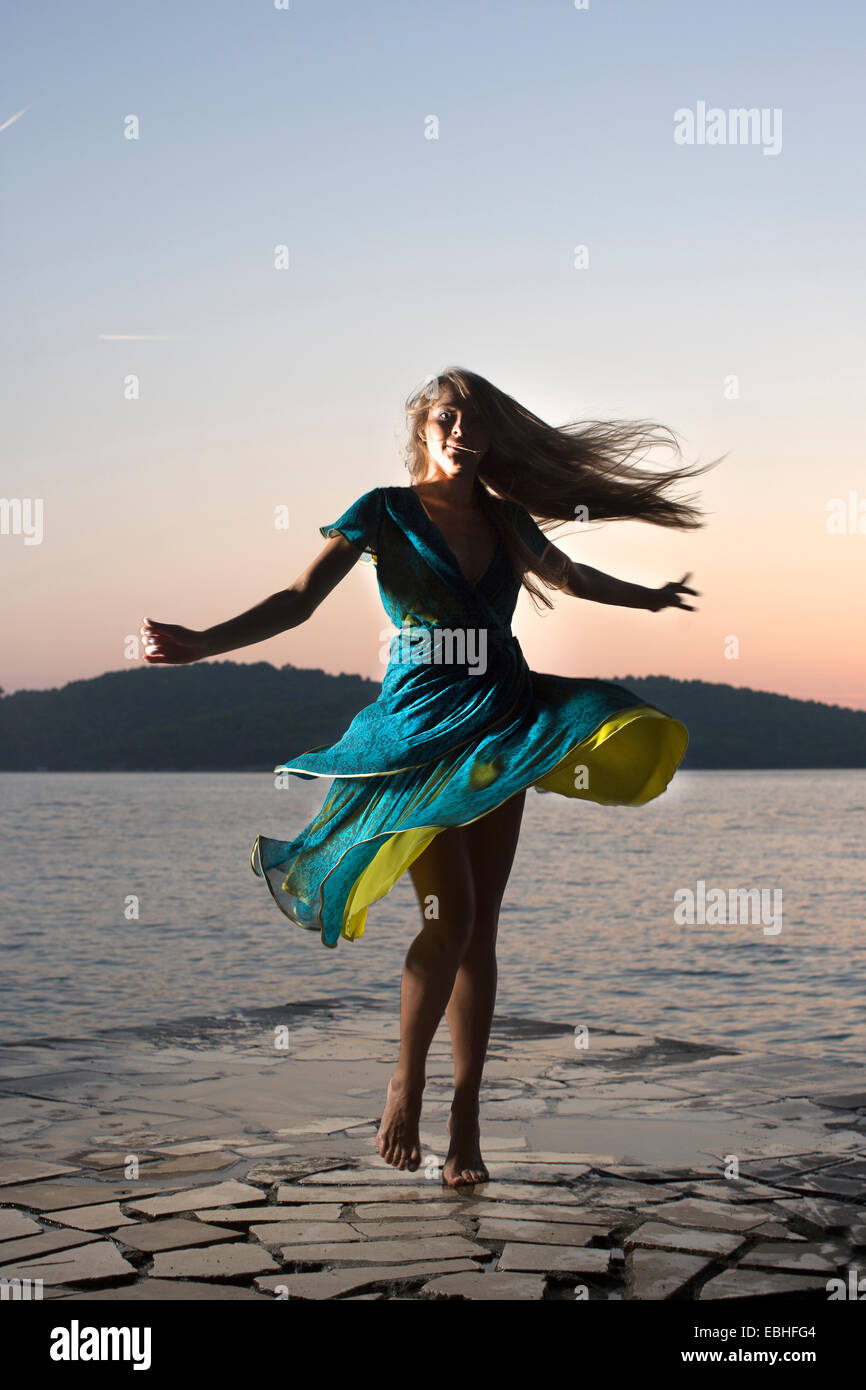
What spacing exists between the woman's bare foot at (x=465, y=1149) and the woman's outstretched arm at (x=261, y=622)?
4.20 ft

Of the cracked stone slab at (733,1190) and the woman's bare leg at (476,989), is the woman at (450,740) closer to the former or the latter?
the woman's bare leg at (476,989)

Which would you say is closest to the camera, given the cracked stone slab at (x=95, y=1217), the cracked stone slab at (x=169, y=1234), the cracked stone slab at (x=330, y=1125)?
the cracked stone slab at (x=169, y=1234)

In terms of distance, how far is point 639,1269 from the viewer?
8.86ft

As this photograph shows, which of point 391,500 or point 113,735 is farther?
point 113,735

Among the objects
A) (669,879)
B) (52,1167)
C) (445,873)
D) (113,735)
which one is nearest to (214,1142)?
(52,1167)

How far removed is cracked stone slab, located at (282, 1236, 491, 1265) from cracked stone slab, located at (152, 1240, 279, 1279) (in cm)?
6

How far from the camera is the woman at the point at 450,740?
3.24 metres

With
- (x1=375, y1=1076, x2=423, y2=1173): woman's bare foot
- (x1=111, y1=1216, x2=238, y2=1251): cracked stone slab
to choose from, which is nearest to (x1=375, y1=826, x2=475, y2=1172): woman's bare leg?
(x1=375, y1=1076, x2=423, y2=1173): woman's bare foot

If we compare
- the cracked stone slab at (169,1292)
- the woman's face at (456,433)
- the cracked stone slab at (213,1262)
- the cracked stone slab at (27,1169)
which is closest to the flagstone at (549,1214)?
the cracked stone slab at (213,1262)

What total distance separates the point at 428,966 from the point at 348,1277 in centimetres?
80

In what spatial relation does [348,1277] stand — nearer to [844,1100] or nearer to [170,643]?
[170,643]

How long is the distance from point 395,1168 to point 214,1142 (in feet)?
2.06

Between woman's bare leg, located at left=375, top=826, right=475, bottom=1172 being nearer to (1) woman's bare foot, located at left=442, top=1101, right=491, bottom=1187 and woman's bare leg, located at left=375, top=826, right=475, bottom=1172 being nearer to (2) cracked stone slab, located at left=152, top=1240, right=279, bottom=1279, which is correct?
(1) woman's bare foot, located at left=442, top=1101, right=491, bottom=1187
